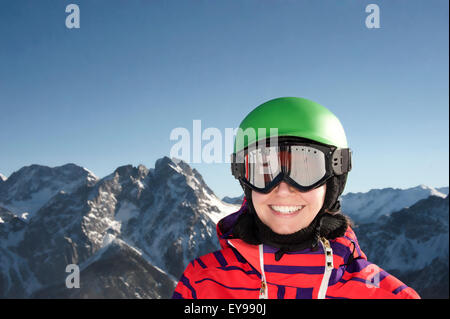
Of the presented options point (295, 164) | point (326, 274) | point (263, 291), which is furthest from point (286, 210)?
point (263, 291)

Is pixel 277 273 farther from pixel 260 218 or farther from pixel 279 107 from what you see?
pixel 279 107

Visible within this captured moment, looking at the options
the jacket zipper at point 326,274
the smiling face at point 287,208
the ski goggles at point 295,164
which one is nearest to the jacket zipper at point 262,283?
the smiling face at point 287,208

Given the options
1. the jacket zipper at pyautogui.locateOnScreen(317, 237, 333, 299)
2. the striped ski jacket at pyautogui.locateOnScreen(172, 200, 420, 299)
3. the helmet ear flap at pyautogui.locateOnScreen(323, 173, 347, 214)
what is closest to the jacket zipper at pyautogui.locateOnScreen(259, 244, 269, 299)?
the striped ski jacket at pyautogui.locateOnScreen(172, 200, 420, 299)

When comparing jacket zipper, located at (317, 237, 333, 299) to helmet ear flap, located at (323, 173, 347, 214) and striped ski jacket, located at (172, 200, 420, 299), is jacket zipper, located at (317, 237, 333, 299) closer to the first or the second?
striped ski jacket, located at (172, 200, 420, 299)

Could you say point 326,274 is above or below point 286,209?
below

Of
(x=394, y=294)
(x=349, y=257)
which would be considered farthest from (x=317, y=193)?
(x=394, y=294)

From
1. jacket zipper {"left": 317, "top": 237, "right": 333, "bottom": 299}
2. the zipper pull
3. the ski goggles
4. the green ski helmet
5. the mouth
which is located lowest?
the zipper pull

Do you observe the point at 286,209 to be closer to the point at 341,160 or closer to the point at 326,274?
the point at 326,274

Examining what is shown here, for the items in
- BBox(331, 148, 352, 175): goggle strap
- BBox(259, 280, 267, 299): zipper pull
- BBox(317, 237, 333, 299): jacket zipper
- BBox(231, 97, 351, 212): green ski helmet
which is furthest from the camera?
BBox(331, 148, 352, 175): goggle strap
